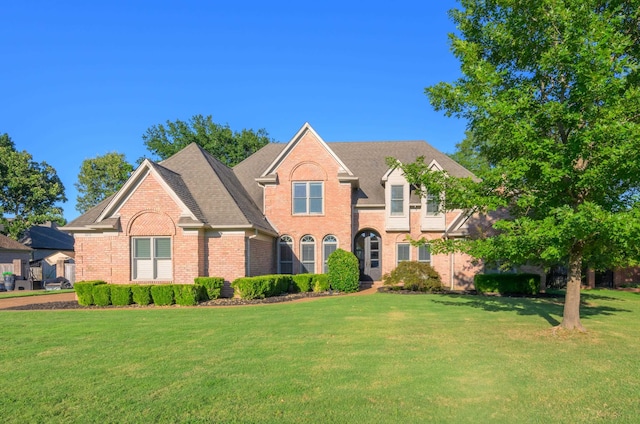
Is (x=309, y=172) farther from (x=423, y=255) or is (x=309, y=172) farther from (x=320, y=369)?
(x=320, y=369)

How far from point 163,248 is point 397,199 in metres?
12.8

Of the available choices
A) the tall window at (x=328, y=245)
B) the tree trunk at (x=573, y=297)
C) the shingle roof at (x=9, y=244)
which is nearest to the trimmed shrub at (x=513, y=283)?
the tall window at (x=328, y=245)

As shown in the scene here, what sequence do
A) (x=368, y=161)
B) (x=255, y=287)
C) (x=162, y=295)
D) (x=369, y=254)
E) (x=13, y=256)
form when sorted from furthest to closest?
(x=13, y=256) < (x=368, y=161) < (x=369, y=254) < (x=255, y=287) < (x=162, y=295)

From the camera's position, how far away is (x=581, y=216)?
317 inches

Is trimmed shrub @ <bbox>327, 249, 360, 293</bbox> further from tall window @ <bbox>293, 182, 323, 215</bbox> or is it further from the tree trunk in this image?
the tree trunk

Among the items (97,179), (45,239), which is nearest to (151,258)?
(45,239)

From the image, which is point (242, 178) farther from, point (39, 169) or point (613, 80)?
point (39, 169)

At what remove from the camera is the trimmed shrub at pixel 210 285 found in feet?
57.9

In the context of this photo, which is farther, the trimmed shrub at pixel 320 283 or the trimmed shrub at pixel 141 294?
the trimmed shrub at pixel 320 283

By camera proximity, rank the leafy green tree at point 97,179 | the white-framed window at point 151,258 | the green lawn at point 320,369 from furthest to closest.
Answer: the leafy green tree at point 97,179 < the white-framed window at point 151,258 < the green lawn at point 320,369

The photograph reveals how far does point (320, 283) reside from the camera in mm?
21203

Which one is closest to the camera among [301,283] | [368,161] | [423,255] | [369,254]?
[301,283]

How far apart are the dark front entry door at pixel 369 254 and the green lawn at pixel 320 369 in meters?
12.5

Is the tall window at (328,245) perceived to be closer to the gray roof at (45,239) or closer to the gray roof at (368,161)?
the gray roof at (368,161)
